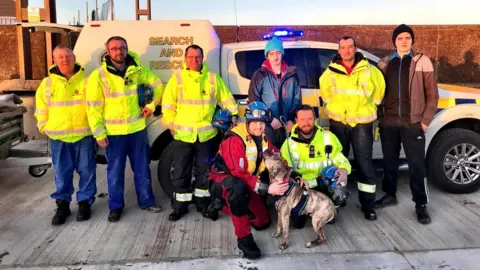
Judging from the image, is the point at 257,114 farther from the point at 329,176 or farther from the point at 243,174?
the point at 329,176

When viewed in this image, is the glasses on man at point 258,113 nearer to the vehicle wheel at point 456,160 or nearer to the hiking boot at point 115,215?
the hiking boot at point 115,215

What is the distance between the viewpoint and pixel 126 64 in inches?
156

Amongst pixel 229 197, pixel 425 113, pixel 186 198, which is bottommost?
pixel 186 198

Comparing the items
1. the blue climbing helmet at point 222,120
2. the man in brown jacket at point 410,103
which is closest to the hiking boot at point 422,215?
the man in brown jacket at point 410,103

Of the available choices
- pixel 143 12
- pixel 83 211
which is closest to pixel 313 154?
pixel 83 211

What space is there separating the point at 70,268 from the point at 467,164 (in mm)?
4148

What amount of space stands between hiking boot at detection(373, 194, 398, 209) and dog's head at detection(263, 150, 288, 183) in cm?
154

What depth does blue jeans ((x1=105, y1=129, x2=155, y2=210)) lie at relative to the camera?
4047 millimetres

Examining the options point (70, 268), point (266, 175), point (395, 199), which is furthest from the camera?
point (395, 199)

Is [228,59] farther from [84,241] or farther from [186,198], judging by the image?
[84,241]

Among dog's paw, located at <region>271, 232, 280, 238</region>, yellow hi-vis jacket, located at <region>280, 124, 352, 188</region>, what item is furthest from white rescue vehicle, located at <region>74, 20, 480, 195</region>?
dog's paw, located at <region>271, 232, 280, 238</region>

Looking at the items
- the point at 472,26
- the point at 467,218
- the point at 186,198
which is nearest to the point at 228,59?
the point at 186,198

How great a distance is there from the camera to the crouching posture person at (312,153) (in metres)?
3.71

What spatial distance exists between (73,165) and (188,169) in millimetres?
1133
